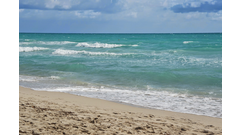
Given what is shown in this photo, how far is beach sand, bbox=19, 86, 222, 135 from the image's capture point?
4138mm

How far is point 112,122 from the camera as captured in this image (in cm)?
478

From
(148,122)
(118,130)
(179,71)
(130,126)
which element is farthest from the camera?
(179,71)

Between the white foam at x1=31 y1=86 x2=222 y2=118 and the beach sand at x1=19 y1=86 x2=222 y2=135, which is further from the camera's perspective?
the white foam at x1=31 y1=86 x2=222 y2=118

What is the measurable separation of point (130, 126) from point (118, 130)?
41 centimetres

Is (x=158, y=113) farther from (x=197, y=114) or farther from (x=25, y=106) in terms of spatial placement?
(x=25, y=106)

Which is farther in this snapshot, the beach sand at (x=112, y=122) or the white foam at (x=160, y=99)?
the white foam at (x=160, y=99)

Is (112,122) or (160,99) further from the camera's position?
(160,99)

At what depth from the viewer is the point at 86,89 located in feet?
29.7

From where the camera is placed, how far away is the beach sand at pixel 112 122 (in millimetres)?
4138

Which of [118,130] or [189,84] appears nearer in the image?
[118,130]

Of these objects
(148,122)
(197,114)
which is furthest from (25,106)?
(197,114)
